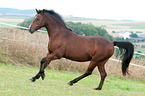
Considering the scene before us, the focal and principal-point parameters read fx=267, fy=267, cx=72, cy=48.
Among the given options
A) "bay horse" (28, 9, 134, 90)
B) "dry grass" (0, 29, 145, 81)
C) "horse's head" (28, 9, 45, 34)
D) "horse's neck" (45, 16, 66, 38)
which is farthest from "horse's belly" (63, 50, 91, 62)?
"dry grass" (0, 29, 145, 81)

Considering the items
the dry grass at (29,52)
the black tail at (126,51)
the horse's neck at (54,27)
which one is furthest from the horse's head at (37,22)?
the dry grass at (29,52)

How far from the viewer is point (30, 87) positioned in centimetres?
652

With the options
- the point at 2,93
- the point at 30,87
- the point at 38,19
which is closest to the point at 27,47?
the point at 38,19

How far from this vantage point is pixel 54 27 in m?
7.69

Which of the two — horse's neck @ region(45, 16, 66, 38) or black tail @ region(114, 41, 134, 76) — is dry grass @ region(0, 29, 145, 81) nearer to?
black tail @ region(114, 41, 134, 76)

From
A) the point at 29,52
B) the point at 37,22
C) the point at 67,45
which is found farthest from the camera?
the point at 29,52

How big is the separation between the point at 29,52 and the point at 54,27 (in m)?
5.38

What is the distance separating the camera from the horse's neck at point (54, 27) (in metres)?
7.62

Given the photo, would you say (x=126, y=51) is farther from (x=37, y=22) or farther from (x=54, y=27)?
(x=37, y=22)

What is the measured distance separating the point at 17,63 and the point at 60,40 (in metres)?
5.24

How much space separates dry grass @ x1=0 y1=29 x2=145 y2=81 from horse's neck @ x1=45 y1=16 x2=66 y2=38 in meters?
4.86

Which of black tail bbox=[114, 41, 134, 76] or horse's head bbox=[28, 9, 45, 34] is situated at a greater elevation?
horse's head bbox=[28, 9, 45, 34]

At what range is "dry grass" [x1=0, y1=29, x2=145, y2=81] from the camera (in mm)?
12461

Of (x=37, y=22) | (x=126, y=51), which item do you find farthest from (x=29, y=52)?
(x=126, y=51)
